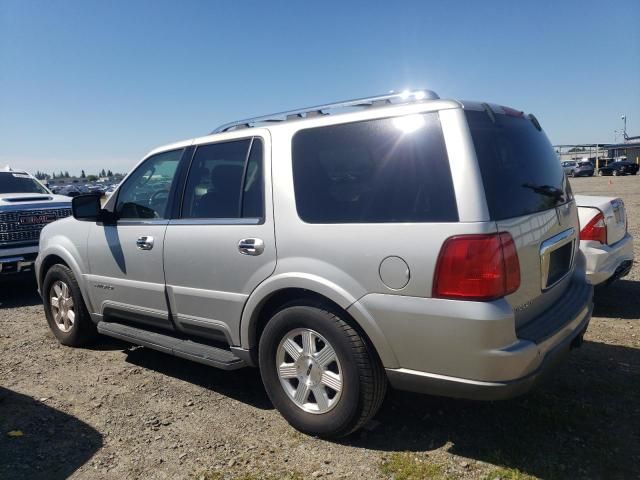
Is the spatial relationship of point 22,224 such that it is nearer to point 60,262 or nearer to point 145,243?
point 60,262

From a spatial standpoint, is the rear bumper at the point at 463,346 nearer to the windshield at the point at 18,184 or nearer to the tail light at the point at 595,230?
the tail light at the point at 595,230

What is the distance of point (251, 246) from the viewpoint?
338 cm

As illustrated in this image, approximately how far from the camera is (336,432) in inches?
123

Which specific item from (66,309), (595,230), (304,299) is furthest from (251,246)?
(595,230)

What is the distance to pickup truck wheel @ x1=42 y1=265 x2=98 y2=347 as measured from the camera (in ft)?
16.3

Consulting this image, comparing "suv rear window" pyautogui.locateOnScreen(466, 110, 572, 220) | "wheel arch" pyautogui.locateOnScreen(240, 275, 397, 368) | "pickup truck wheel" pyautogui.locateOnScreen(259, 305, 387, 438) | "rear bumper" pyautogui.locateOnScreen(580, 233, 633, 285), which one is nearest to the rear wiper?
"suv rear window" pyautogui.locateOnScreen(466, 110, 572, 220)

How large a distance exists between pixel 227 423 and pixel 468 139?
241cm

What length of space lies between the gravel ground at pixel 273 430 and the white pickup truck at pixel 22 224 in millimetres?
3188

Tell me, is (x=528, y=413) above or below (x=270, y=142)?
below

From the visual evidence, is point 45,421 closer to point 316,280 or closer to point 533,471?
point 316,280

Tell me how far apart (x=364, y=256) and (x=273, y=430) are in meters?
1.40

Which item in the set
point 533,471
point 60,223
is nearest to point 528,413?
point 533,471

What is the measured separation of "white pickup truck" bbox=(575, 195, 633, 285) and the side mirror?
14.6 feet

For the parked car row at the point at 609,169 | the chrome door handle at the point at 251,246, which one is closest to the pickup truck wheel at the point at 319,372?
the chrome door handle at the point at 251,246
